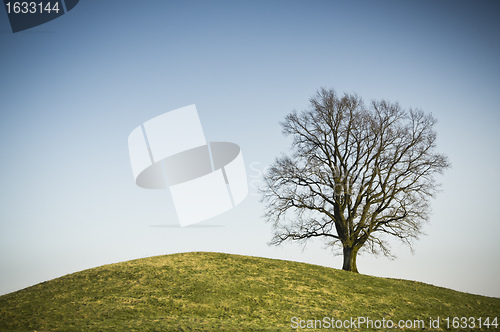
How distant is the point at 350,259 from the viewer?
23.0 meters

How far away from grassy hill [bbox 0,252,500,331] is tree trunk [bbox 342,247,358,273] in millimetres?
2283

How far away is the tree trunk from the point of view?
22875 mm

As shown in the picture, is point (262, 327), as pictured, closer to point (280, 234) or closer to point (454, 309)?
point (454, 309)

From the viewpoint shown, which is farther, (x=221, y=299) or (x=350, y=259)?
(x=350, y=259)

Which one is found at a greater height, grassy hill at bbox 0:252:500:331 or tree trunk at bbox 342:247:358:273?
tree trunk at bbox 342:247:358:273

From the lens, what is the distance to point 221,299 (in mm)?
15156

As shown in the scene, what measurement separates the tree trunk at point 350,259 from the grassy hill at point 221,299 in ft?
7.49

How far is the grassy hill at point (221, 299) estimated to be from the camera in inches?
516

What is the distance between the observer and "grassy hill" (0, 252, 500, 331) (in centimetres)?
1311

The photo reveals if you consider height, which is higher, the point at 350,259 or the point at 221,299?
the point at 350,259

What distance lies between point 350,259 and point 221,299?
10.6 m

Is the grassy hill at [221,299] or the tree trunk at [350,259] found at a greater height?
the tree trunk at [350,259]

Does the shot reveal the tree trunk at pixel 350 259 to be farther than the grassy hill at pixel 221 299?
Yes

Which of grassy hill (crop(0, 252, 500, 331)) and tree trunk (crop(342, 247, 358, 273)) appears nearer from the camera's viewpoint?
grassy hill (crop(0, 252, 500, 331))
